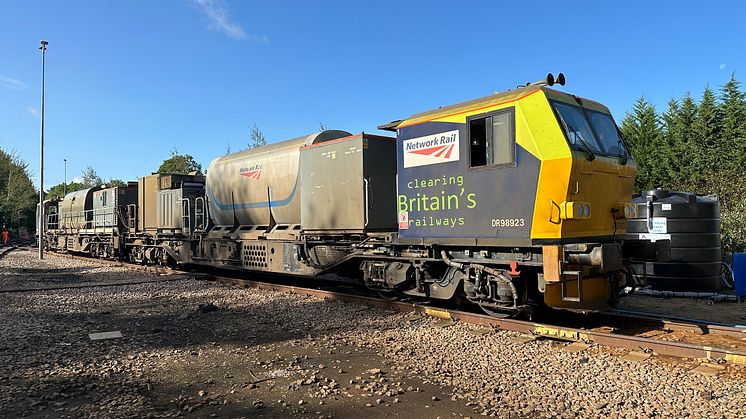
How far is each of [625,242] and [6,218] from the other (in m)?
52.0

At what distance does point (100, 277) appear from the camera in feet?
50.3

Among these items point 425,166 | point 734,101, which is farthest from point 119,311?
point 734,101

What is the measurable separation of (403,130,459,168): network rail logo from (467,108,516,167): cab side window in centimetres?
30

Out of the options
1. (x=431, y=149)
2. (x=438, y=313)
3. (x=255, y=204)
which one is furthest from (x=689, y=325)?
(x=255, y=204)

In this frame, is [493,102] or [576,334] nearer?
[576,334]

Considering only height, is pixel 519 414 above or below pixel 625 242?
below

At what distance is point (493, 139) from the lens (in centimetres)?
732

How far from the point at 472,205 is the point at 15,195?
51.9 m

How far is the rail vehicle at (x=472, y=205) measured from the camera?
671cm

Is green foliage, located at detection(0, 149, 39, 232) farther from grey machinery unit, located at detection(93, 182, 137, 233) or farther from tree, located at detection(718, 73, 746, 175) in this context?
tree, located at detection(718, 73, 746, 175)

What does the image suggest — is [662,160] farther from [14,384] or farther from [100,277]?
[14,384]

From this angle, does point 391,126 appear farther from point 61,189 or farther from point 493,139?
point 61,189

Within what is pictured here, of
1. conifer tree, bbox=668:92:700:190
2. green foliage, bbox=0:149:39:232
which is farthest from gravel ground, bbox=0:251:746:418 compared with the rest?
green foliage, bbox=0:149:39:232

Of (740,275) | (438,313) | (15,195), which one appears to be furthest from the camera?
(15,195)
